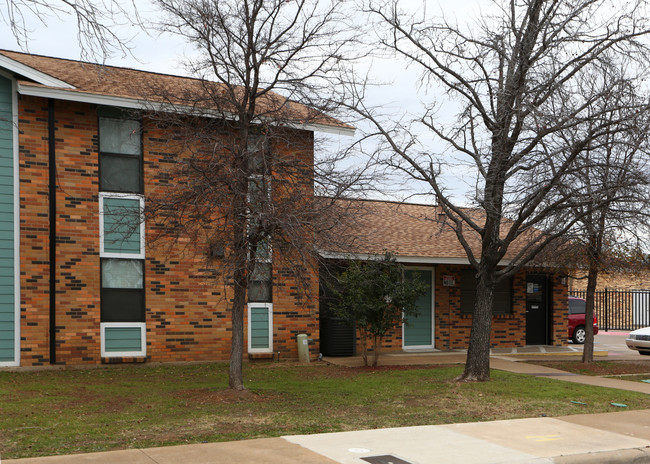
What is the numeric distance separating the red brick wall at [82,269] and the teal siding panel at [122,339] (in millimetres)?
218

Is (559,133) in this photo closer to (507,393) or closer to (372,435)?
(507,393)

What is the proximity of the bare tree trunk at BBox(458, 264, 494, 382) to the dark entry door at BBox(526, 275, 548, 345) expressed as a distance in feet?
27.8

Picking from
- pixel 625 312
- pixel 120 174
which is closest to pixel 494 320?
pixel 120 174

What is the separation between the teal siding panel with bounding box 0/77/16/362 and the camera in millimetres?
13531

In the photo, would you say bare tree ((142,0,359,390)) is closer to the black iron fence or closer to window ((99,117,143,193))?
window ((99,117,143,193))

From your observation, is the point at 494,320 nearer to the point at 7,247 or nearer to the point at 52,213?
the point at 52,213

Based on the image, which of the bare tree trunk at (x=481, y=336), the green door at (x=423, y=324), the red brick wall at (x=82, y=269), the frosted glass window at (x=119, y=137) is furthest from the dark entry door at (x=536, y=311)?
the frosted glass window at (x=119, y=137)

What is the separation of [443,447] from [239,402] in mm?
3822

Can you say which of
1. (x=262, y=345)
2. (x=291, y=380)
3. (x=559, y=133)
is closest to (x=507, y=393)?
(x=291, y=380)

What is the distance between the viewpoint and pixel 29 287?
13633 mm

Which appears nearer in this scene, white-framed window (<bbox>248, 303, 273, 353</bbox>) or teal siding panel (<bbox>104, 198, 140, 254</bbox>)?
teal siding panel (<bbox>104, 198, 140, 254</bbox>)

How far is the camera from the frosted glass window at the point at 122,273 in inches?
571

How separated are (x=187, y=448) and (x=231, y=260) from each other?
365cm

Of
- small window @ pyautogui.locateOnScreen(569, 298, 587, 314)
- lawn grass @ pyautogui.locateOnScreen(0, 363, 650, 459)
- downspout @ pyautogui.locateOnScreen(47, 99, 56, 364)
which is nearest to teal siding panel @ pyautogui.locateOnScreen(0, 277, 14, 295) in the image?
downspout @ pyautogui.locateOnScreen(47, 99, 56, 364)
